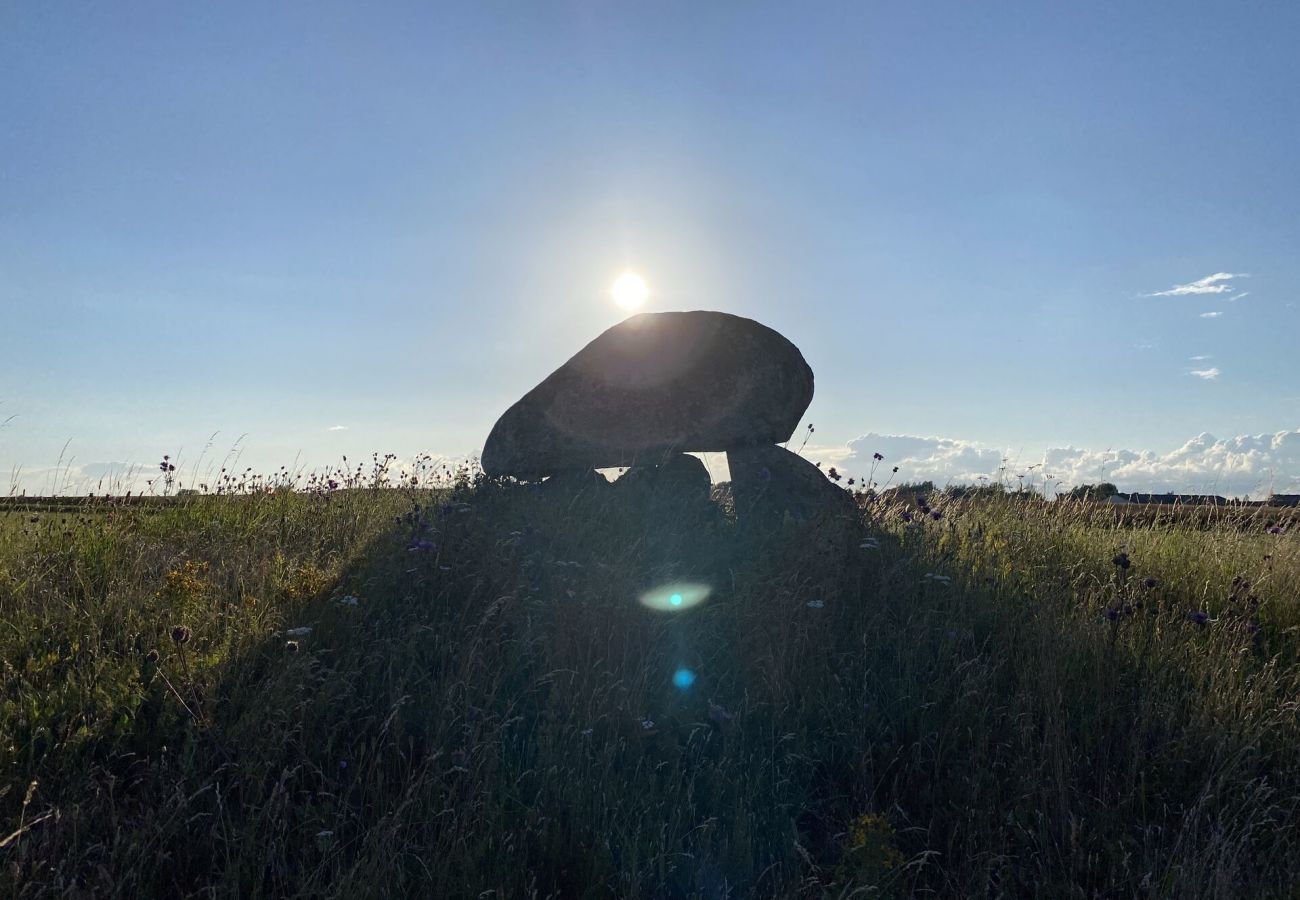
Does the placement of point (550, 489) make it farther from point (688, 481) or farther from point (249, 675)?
point (249, 675)

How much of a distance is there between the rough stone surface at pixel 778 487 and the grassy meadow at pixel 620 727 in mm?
1860

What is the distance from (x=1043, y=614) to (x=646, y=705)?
3.02 m

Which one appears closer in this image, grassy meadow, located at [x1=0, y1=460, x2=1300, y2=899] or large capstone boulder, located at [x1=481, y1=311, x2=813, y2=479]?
grassy meadow, located at [x1=0, y1=460, x2=1300, y2=899]

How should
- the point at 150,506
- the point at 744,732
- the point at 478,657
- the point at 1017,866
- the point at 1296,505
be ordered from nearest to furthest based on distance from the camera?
the point at 1017,866 → the point at 744,732 → the point at 478,657 → the point at 150,506 → the point at 1296,505

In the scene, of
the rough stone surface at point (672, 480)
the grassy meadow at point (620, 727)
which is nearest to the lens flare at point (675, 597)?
the grassy meadow at point (620, 727)

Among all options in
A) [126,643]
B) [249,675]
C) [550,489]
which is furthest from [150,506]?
[249,675]

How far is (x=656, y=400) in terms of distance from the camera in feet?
32.0

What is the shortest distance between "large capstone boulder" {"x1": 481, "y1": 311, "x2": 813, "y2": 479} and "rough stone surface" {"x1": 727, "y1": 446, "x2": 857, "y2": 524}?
0.31 meters

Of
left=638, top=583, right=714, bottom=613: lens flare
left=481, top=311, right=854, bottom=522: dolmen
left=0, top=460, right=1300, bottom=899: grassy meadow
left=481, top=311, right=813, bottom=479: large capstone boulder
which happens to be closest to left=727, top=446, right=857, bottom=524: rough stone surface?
left=481, top=311, right=854, bottom=522: dolmen

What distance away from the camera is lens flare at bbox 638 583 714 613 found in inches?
230

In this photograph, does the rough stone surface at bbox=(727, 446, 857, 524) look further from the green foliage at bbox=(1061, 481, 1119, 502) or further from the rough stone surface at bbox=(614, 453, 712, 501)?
the green foliage at bbox=(1061, 481, 1119, 502)

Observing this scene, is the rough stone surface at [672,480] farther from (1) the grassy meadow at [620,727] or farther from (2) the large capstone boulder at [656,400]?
(1) the grassy meadow at [620,727]

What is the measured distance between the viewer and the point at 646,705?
4.63 m

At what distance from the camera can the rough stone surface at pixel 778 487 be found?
887 centimetres
